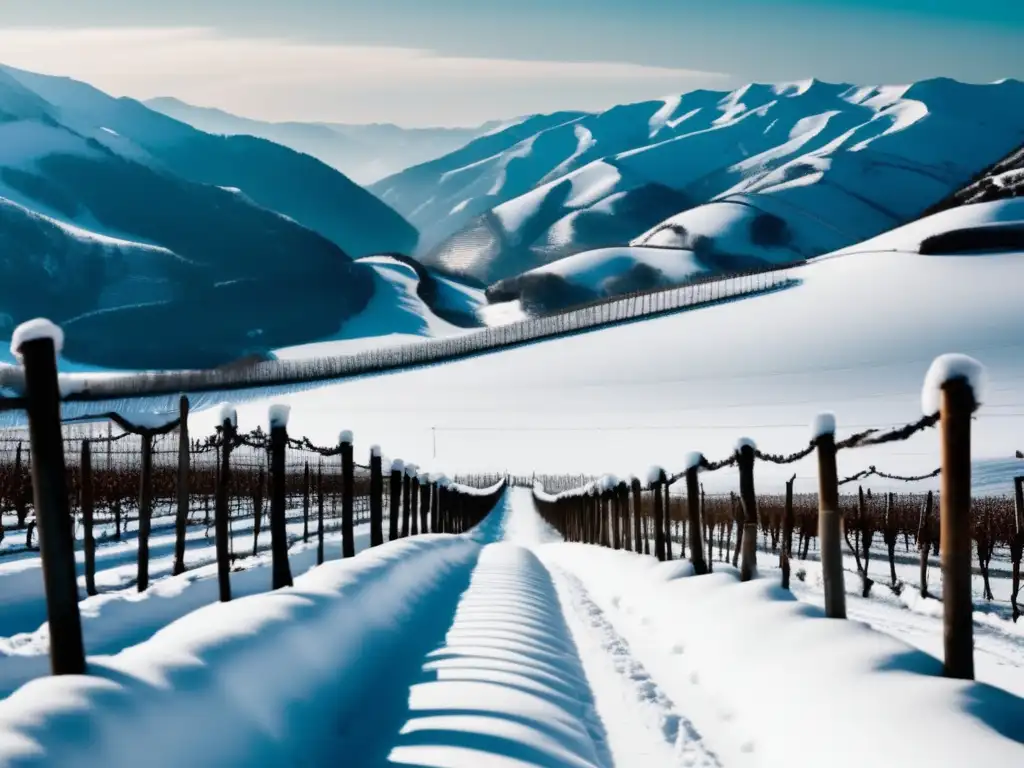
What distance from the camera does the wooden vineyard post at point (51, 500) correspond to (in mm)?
4848

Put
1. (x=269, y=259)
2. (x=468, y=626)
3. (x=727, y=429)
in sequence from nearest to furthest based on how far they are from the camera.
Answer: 1. (x=468, y=626)
2. (x=727, y=429)
3. (x=269, y=259)

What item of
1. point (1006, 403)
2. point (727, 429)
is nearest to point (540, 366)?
point (727, 429)

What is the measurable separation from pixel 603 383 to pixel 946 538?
3125 inches

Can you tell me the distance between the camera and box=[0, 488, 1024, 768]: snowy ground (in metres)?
4.43

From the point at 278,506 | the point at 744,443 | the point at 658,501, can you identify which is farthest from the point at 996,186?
the point at 278,506

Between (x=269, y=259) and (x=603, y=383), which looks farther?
(x=269, y=259)

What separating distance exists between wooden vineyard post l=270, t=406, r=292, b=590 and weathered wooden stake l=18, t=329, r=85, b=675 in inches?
188

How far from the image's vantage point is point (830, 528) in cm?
763

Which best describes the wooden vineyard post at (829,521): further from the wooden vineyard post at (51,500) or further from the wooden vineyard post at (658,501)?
the wooden vineyard post at (658,501)

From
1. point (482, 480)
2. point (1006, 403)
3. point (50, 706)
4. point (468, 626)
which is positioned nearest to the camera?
point (50, 706)

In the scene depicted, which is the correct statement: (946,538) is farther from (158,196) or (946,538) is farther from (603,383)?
(158,196)

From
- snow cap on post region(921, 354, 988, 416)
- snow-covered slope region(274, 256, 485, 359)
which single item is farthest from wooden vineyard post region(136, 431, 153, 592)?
snow-covered slope region(274, 256, 485, 359)

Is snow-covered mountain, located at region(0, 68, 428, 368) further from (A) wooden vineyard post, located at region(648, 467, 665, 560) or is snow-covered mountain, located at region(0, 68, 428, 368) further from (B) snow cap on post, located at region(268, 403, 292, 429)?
(B) snow cap on post, located at region(268, 403, 292, 429)

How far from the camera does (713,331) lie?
90.3 m
